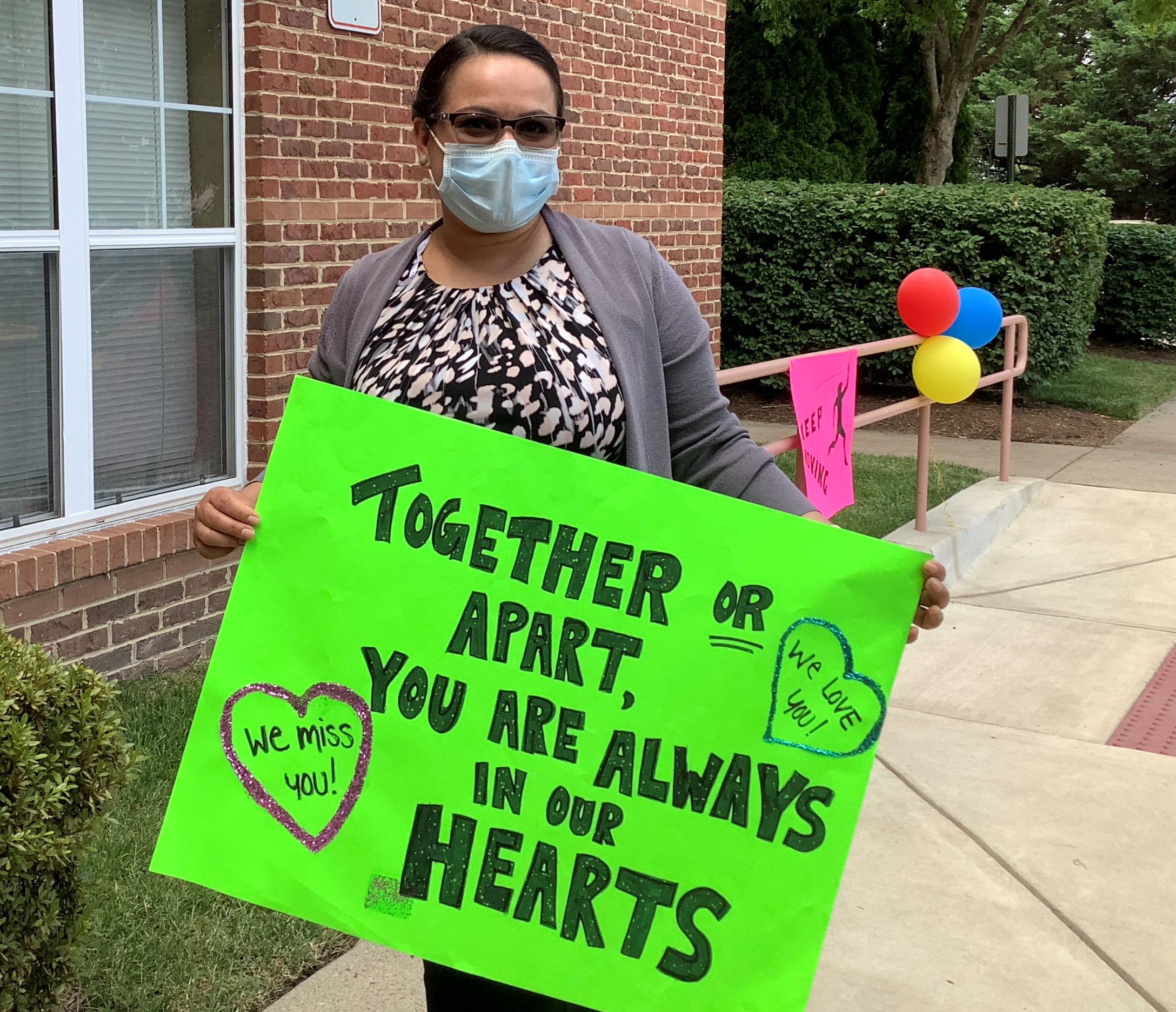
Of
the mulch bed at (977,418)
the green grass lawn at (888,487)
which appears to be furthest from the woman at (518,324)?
the mulch bed at (977,418)

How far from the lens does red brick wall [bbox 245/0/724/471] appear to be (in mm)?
5066

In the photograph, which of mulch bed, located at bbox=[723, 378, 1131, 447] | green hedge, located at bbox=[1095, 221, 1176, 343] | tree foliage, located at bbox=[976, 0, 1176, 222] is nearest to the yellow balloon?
mulch bed, located at bbox=[723, 378, 1131, 447]

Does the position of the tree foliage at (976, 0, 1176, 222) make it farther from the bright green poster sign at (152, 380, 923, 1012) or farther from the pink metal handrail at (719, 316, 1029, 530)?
the bright green poster sign at (152, 380, 923, 1012)

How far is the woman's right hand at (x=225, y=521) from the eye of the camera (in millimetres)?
1973

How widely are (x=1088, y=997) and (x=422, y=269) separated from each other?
7.59ft

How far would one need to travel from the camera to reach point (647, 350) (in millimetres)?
2070

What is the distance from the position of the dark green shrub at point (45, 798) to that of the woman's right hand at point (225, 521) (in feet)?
1.54

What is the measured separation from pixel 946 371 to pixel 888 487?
160 cm

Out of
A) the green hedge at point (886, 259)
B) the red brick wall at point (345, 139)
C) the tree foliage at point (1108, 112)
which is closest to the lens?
the red brick wall at point (345, 139)

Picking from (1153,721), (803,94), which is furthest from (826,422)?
(803,94)

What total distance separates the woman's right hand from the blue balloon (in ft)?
21.1

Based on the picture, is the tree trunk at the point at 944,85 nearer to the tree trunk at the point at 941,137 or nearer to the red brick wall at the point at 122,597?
the tree trunk at the point at 941,137

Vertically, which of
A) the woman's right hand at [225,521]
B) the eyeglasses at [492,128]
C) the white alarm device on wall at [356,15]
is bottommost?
the woman's right hand at [225,521]

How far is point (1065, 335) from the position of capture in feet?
41.2
